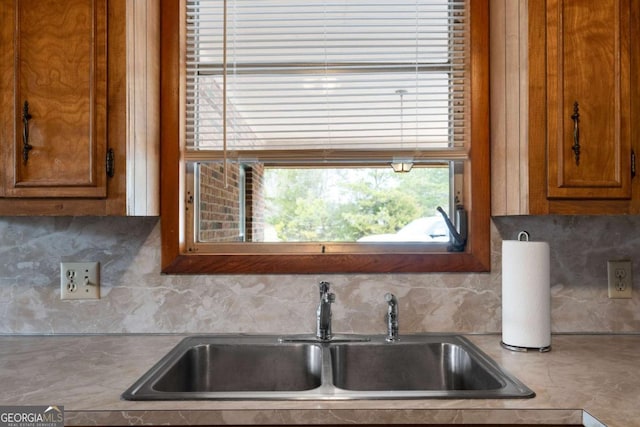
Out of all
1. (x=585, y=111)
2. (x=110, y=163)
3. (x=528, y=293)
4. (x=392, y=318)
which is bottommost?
(x=392, y=318)

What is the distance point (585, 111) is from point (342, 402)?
1042mm

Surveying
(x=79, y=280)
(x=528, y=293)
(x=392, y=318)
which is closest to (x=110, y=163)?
(x=79, y=280)

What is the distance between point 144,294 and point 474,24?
152cm

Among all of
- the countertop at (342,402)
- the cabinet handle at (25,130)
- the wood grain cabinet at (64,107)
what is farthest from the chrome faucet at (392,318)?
the cabinet handle at (25,130)

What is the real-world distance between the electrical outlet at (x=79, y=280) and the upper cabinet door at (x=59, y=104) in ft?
1.27

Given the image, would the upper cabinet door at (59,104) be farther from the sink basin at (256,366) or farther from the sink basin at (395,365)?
the sink basin at (395,365)

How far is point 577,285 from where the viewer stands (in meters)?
1.55

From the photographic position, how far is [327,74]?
162cm

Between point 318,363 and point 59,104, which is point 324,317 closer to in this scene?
point 318,363

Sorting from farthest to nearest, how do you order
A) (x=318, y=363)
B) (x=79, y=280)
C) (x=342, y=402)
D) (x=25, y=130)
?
(x=79, y=280), (x=318, y=363), (x=25, y=130), (x=342, y=402)

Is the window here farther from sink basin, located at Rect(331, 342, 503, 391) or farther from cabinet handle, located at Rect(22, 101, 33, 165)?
cabinet handle, located at Rect(22, 101, 33, 165)

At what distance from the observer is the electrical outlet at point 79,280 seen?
1536 millimetres

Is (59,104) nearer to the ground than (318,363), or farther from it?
farther from it

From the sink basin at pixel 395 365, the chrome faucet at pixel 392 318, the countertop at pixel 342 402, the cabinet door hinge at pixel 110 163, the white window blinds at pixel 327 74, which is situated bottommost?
the sink basin at pixel 395 365
